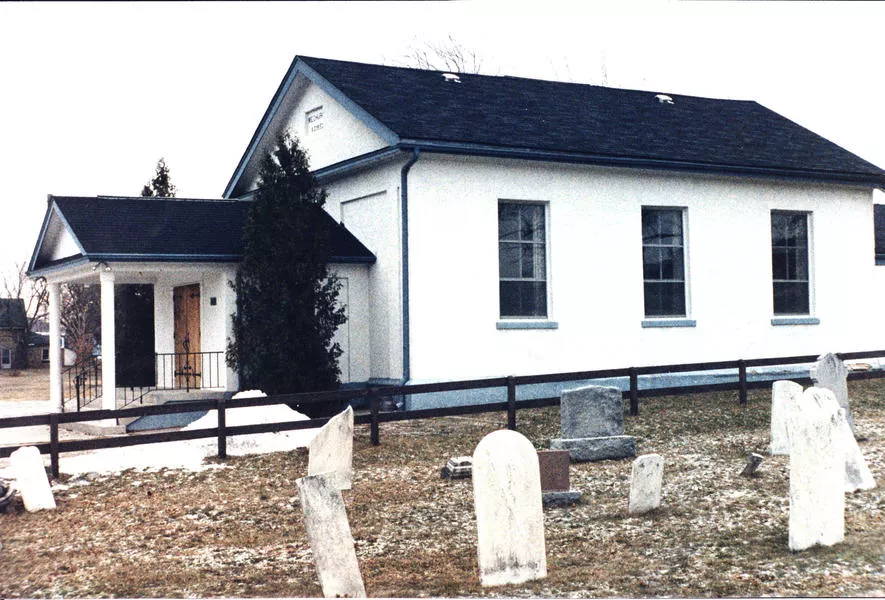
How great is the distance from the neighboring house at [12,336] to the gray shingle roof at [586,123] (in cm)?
4662

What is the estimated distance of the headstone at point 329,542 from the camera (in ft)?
25.7

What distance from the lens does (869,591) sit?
7.50m

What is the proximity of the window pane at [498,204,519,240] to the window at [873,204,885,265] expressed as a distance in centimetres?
1384

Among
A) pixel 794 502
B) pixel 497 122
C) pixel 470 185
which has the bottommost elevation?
pixel 794 502

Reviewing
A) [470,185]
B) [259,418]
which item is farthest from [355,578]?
[470,185]

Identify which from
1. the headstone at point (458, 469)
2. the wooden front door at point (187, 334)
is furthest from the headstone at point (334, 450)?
the wooden front door at point (187, 334)

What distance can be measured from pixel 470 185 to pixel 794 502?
10.8 m

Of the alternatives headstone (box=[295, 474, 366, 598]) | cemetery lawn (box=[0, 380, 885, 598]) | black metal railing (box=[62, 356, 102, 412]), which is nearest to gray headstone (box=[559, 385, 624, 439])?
cemetery lawn (box=[0, 380, 885, 598])

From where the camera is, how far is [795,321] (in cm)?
2230

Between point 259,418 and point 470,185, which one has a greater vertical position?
point 470,185

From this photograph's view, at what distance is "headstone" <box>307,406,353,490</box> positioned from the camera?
1205 cm

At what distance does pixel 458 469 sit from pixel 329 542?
184 inches

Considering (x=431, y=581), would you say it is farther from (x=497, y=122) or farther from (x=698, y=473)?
(x=497, y=122)

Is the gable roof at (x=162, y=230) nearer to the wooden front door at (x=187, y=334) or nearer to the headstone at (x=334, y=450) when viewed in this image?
the wooden front door at (x=187, y=334)
